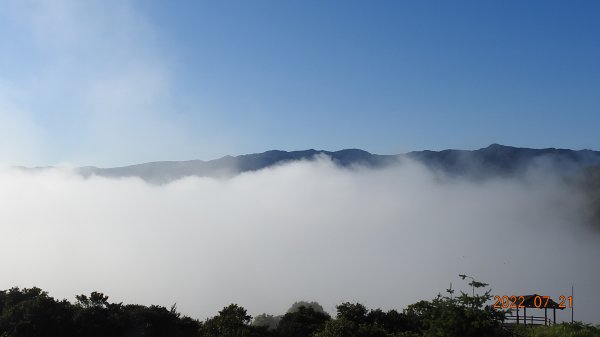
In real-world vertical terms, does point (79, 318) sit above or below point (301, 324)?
above

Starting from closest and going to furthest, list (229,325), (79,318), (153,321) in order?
(229,325) → (79,318) → (153,321)

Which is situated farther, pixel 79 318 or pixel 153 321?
pixel 153 321

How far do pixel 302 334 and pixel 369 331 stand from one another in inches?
900

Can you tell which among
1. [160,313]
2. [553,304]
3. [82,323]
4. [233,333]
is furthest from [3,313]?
[553,304]
